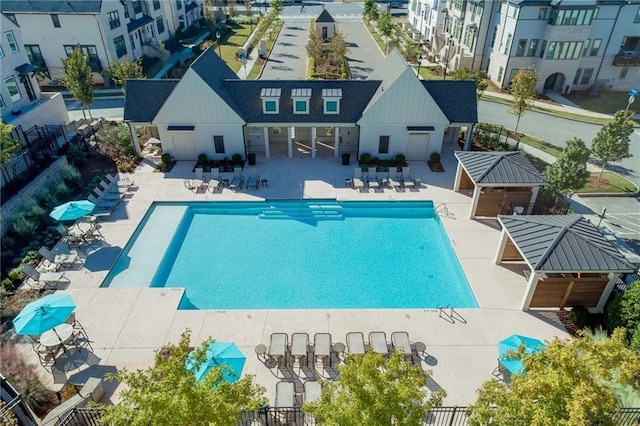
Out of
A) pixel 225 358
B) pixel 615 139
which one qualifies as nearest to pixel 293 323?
pixel 225 358

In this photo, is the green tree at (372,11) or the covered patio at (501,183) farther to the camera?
the green tree at (372,11)

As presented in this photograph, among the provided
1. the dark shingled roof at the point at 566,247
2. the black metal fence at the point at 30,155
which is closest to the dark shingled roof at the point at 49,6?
the black metal fence at the point at 30,155

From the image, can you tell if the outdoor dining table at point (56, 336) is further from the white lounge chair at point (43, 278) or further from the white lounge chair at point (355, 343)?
the white lounge chair at point (355, 343)

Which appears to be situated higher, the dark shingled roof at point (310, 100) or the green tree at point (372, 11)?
the green tree at point (372, 11)

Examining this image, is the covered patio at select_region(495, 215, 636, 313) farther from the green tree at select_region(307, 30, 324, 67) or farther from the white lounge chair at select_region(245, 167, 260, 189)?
the green tree at select_region(307, 30, 324, 67)

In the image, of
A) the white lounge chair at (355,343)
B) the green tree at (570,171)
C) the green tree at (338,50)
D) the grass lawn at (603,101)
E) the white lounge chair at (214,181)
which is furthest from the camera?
the green tree at (338,50)

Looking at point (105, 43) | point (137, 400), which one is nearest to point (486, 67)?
point (105, 43)
